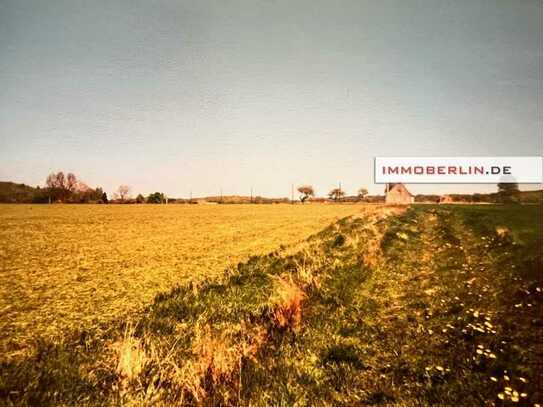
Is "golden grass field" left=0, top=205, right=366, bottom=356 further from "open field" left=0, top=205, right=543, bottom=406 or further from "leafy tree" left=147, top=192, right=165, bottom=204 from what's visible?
"leafy tree" left=147, top=192, right=165, bottom=204

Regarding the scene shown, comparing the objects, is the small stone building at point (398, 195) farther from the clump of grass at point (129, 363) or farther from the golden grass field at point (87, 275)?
the clump of grass at point (129, 363)

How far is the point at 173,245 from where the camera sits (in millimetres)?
17094

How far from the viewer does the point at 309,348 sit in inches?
196

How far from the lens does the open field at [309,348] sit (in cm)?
375

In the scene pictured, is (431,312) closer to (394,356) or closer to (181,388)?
(394,356)

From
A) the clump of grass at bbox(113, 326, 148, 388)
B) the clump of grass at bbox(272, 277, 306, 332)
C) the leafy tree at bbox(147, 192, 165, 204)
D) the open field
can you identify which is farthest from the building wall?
the leafy tree at bbox(147, 192, 165, 204)

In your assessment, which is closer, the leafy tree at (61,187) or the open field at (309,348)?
the open field at (309,348)

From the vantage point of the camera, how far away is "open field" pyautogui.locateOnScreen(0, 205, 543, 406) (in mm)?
3746

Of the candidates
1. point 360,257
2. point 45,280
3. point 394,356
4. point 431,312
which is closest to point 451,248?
point 360,257

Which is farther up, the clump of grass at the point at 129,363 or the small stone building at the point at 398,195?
the small stone building at the point at 398,195

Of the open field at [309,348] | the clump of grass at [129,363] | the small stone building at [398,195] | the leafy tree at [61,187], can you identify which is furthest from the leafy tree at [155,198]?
the clump of grass at [129,363]

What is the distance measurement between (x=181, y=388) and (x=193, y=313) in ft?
8.77

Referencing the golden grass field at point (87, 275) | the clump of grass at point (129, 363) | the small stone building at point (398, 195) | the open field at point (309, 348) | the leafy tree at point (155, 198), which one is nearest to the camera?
the open field at point (309, 348)

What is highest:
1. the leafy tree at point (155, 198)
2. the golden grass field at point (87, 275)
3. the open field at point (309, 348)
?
the leafy tree at point (155, 198)
